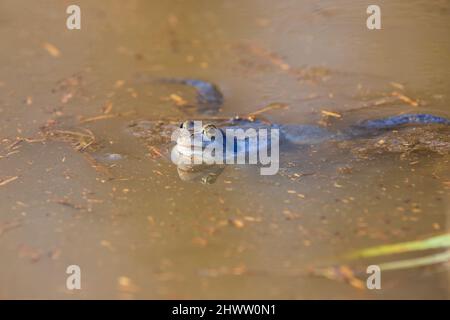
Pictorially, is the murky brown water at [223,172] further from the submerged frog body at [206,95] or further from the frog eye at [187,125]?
the frog eye at [187,125]

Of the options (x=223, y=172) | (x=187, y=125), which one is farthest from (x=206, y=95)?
(x=223, y=172)

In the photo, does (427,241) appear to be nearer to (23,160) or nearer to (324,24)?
(23,160)

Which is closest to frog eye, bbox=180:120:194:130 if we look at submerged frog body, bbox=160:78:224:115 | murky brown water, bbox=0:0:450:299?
murky brown water, bbox=0:0:450:299

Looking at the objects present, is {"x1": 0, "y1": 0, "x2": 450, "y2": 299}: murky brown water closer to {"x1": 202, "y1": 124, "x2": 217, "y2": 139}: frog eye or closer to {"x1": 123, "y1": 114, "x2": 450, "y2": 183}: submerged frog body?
{"x1": 123, "y1": 114, "x2": 450, "y2": 183}: submerged frog body

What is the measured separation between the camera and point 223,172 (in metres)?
3.79

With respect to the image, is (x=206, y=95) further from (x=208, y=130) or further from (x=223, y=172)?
(x=223, y=172)

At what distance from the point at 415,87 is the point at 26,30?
138 inches

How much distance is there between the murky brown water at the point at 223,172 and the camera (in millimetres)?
2883

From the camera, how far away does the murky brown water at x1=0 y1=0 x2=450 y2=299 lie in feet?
9.46

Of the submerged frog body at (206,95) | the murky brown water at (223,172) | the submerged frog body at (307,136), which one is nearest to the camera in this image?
the murky brown water at (223,172)

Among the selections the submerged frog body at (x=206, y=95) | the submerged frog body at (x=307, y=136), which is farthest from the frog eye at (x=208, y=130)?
the submerged frog body at (x=206, y=95)

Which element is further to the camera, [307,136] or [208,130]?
[307,136]

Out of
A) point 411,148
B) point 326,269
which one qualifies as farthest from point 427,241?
point 411,148

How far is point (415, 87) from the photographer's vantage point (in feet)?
16.0
